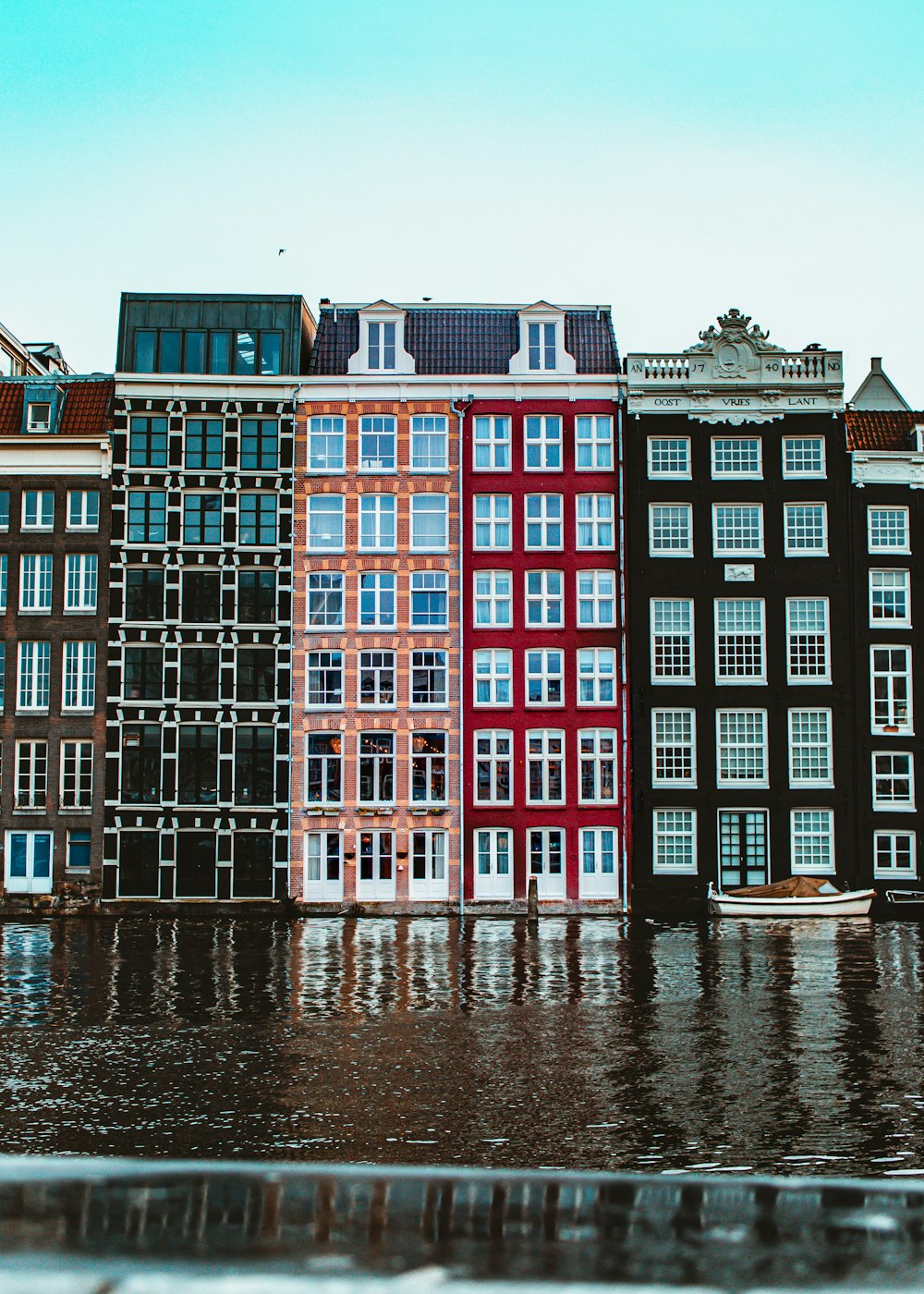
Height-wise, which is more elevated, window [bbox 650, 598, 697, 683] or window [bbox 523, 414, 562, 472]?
window [bbox 523, 414, 562, 472]

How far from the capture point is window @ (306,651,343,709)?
178 ft

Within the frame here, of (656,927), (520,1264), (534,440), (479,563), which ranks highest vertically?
(534,440)

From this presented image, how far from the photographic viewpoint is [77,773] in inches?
2133

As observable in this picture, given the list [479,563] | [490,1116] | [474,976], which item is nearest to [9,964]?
[474,976]

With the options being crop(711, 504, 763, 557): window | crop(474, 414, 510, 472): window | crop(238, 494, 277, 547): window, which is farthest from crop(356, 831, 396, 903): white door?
crop(711, 504, 763, 557): window

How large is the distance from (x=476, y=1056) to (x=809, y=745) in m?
35.1

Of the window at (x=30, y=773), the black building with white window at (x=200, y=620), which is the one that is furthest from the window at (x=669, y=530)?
the window at (x=30, y=773)

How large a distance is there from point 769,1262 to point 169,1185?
100 cm

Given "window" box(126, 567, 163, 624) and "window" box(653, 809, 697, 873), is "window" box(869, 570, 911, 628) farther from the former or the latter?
"window" box(126, 567, 163, 624)

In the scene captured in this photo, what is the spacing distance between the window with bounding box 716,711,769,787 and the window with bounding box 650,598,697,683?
93.1 inches

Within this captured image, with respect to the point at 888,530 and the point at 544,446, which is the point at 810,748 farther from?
the point at 544,446

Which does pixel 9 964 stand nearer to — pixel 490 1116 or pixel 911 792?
pixel 490 1116

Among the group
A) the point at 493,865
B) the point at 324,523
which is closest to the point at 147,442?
the point at 324,523

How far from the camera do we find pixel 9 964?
35.1 metres
